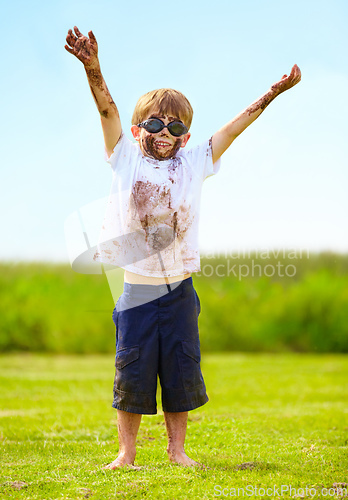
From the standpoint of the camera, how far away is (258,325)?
1391 centimetres

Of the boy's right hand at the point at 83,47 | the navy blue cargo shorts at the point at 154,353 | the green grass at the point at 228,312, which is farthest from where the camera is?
the green grass at the point at 228,312

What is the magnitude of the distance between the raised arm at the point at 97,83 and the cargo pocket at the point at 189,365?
1392mm

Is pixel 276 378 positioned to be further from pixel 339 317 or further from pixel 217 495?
pixel 217 495

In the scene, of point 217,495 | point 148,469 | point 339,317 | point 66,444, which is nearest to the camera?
point 217,495

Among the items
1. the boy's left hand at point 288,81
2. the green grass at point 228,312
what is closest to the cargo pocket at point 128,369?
the boy's left hand at point 288,81

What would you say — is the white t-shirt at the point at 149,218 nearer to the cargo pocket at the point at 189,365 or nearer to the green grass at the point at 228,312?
the cargo pocket at the point at 189,365

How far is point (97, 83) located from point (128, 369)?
180 cm

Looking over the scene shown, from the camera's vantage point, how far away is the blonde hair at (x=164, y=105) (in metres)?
3.72

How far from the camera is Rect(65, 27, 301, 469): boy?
3566mm

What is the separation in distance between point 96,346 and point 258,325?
13.5 ft

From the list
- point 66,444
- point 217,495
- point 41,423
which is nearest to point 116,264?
point 217,495

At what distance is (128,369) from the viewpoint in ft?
11.7

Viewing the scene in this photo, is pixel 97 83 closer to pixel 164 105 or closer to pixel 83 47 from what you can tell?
pixel 83 47

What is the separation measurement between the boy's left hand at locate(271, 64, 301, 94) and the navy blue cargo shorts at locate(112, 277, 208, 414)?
1477mm
